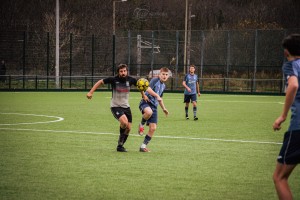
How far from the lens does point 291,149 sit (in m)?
5.83

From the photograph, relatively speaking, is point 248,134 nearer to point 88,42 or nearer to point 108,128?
point 108,128

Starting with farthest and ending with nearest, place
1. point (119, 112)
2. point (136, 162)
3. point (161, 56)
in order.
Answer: point (161, 56), point (119, 112), point (136, 162)

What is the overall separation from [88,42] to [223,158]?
3671 centimetres

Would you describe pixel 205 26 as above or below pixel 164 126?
above

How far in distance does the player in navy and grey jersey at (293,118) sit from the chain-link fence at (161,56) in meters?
36.7

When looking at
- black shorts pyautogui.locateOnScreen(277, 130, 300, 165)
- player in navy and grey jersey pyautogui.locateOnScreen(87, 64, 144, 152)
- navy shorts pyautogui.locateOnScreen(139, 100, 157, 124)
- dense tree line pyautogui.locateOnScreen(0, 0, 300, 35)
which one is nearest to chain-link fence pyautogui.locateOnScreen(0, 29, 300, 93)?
dense tree line pyautogui.locateOnScreen(0, 0, 300, 35)

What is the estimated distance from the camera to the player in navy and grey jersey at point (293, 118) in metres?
5.76

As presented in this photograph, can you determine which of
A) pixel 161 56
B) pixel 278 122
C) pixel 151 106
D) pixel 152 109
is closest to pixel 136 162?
pixel 152 109

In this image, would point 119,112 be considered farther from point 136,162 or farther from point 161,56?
point 161,56

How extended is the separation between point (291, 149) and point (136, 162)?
4820mm

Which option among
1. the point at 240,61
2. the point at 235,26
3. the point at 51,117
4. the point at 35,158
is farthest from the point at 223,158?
the point at 235,26

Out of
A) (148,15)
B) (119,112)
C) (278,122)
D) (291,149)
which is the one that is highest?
(148,15)

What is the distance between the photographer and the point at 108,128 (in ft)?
55.0

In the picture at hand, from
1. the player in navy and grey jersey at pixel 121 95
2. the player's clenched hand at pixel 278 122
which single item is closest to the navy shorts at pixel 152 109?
the player in navy and grey jersey at pixel 121 95
